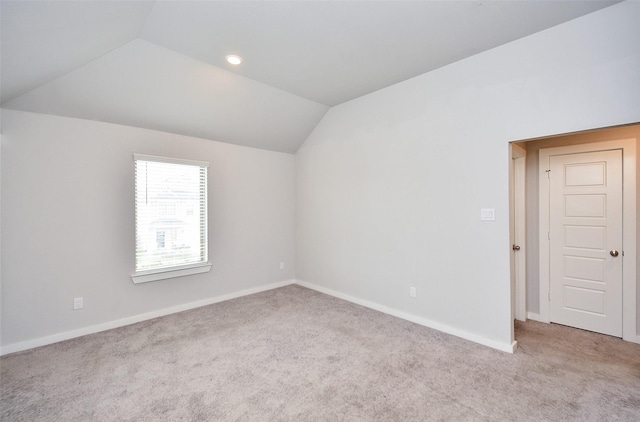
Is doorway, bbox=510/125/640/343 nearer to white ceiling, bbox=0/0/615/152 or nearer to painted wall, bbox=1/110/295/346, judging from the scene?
white ceiling, bbox=0/0/615/152

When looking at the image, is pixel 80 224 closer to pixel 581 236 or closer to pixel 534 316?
pixel 534 316

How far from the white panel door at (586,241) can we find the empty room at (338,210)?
0.02 m

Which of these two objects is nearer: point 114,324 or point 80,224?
point 80,224

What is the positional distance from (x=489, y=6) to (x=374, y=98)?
5.80 ft

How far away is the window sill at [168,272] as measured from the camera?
349 centimetres

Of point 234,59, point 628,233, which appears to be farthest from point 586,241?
point 234,59

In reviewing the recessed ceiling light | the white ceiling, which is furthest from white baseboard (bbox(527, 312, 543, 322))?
the recessed ceiling light

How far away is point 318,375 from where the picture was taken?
93.7 inches

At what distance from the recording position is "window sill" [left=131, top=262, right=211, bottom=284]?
3493 millimetres

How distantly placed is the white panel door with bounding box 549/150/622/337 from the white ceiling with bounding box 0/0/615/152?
1.71 metres

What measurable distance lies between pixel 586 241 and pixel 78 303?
19.0 ft

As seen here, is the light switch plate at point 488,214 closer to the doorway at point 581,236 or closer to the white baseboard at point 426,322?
the doorway at point 581,236

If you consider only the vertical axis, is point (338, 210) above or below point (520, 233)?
above

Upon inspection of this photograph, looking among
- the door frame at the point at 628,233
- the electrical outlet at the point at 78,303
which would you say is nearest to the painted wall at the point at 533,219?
the door frame at the point at 628,233
